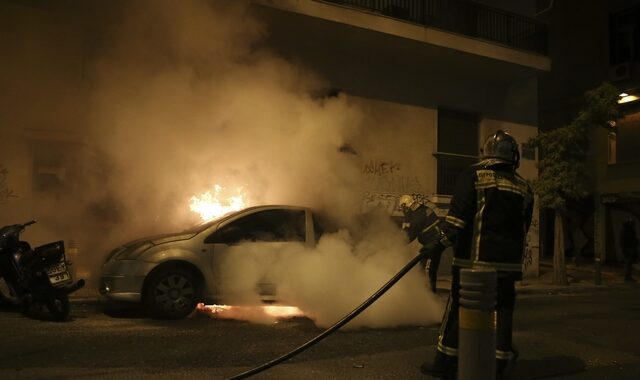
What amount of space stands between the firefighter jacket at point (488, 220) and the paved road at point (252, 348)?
1.03 meters

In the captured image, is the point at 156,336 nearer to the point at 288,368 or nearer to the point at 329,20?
the point at 288,368

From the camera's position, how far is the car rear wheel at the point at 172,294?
599 cm

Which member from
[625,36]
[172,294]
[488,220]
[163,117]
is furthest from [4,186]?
[625,36]

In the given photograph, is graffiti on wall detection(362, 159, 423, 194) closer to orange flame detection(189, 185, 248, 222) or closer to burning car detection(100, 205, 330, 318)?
orange flame detection(189, 185, 248, 222)

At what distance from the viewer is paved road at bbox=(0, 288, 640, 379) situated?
4.04 metres

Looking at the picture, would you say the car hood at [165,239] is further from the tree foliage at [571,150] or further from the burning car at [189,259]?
the tree foliage at [571,150]

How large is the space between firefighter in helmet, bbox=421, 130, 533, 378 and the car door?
2.89m

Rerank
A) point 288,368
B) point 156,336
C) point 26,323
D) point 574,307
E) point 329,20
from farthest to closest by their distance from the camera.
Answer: point 329,20 → point 574,307 → point 26,323 → point 156,336 → point 288,368

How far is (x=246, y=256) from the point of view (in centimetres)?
629

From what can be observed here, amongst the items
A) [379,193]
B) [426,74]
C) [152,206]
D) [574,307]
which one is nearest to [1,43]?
[152,206]

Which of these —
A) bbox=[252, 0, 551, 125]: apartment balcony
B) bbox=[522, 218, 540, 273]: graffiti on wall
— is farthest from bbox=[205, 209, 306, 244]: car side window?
bbox=[522, 218, 540, 273]: graffiti on wall

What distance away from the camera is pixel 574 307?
7785 millimetres

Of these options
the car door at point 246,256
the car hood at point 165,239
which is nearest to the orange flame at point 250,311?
the car door at point 246,256

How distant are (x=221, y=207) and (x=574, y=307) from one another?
521 centimetres
